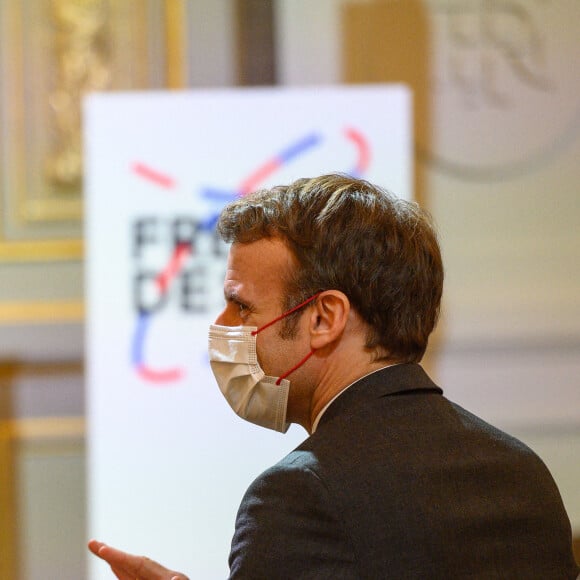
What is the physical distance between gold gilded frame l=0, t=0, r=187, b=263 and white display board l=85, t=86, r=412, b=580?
0.57 metres

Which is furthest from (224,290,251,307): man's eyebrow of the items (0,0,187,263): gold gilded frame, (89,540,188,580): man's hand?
(0,0,187,263): gold gilded frame

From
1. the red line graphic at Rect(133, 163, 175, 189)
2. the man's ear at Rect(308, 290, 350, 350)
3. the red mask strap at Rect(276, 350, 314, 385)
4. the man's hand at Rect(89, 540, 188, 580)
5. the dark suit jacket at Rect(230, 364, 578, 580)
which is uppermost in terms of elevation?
the red line graphic at Rect(133, 163, 175, 189)

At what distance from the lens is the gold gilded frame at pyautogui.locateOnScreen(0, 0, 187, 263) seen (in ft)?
10.5

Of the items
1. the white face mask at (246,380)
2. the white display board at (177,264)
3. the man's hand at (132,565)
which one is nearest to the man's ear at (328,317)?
the white face mask at (246,380)

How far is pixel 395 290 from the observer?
131cm

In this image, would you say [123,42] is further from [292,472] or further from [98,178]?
[292,472]

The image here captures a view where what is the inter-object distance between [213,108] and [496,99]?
1018 millimetres

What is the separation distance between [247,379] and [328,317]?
0.21 meters

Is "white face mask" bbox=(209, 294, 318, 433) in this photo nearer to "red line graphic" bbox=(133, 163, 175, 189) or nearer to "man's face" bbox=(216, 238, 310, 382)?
"man's face" bbox=(216, 238, 310, 382)

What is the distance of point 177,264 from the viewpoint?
2697 mm

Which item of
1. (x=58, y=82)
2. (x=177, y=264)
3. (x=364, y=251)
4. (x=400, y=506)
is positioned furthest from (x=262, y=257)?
(x=58, y=82)

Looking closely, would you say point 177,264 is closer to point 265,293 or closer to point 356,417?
point 265,293

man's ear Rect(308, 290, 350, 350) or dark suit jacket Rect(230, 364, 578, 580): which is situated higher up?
man's ear Rect(308, 290, 350, 350)

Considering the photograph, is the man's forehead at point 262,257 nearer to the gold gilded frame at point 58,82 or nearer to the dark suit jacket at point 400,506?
the dark suit jacket at point 400,506
